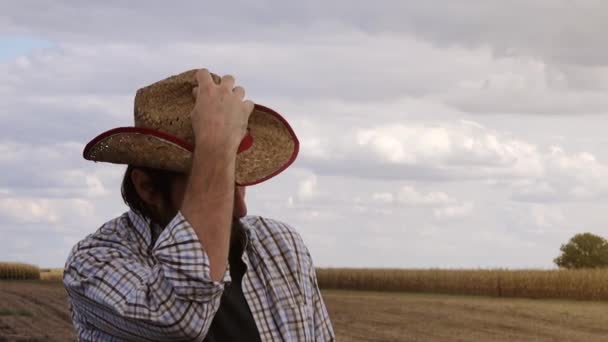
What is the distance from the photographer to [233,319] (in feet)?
6.48

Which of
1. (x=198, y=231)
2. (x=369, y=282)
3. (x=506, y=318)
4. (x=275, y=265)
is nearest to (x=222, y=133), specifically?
(x=198, y=231)

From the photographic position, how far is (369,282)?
3189 cm

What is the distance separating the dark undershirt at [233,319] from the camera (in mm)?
1954

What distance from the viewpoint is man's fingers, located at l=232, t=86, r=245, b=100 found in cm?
178

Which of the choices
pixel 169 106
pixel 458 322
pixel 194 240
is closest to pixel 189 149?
pixel 169 106

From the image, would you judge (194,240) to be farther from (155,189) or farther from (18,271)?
(18,271)

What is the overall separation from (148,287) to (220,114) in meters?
0.32

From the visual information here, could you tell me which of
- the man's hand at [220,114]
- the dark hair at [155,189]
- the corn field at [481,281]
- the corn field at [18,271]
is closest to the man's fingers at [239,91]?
the man's hand at [220,114]

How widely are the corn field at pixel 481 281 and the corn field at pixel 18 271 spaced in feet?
42.5

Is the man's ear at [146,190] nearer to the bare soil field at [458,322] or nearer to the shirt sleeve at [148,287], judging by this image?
the shirt sleeve at [148,287]

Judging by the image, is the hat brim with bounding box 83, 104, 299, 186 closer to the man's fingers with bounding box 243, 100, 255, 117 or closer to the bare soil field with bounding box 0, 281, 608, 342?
the man's fingers with bounding box 243, 100, 255, 117

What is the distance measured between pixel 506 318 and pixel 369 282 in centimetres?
1502

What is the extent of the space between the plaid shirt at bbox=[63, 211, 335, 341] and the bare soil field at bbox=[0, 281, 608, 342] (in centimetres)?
888

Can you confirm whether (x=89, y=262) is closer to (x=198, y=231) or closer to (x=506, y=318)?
(x=198, y=231)
